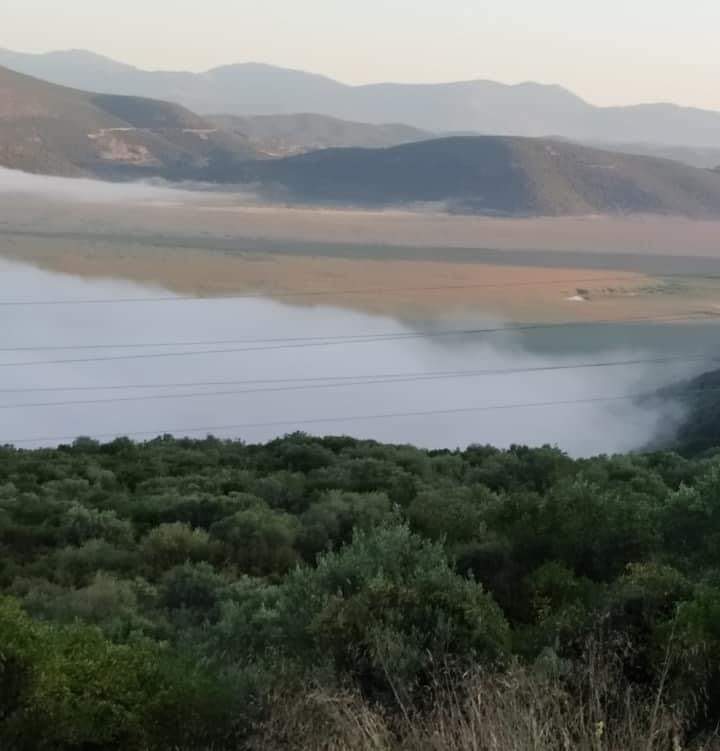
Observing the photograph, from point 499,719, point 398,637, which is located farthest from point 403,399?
point 499,719

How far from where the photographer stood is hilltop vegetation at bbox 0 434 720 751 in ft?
25.2

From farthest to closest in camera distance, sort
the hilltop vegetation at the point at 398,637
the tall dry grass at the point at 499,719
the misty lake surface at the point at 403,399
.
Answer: the misty lake surface at the point at 403,399 < the hilltop vegetation at the point at 398,637 < the tall dry grass at the point at 499,719

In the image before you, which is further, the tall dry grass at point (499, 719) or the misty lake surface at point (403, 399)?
the misty lake surface at point (403, 399)

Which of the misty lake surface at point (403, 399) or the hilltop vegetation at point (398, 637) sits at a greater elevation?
the hilltop vegetation at point (398, 637)

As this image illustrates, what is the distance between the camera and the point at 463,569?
13.3m

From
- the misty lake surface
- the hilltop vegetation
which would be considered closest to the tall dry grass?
the hilltop vegetation

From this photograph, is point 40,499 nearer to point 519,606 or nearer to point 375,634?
point 519,606

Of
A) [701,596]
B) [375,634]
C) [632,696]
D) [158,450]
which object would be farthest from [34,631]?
[158,450]

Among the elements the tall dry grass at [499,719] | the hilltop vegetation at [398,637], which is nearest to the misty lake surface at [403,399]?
the hilltop vegetation at [398,637]

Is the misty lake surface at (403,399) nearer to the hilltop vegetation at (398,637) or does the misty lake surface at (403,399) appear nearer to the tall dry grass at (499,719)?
the hilltop vegetation at (398,637)

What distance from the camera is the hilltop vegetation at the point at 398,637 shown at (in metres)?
7.68

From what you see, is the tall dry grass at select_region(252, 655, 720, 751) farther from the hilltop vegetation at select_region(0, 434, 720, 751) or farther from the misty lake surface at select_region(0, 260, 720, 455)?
the misty lake surface at select_region(0, 260, 720, 455)

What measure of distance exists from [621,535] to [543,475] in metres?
15.1

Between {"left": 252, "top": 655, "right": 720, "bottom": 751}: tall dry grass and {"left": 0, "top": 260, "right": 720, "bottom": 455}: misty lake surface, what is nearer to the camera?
{"left": 252, "top": 655, "right": 720, "bottom": 751}: tall dry grass
